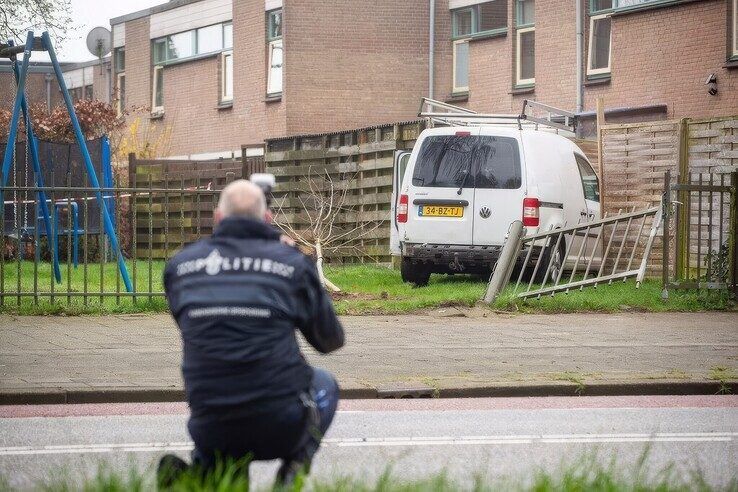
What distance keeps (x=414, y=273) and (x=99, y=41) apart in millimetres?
21655

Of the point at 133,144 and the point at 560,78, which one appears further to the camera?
the point at 133,144

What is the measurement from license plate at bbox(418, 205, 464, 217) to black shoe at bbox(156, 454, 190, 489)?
12.6m

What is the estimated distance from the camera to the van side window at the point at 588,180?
19062 millimetres

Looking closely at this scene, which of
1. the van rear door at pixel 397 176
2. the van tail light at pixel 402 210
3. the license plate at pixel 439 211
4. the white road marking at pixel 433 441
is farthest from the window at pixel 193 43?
the white road marking at pixel 433 441

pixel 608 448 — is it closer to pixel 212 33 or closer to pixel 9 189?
pixel 9 189

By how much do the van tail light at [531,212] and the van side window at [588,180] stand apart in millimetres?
1839

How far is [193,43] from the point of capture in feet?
121

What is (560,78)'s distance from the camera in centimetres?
2852

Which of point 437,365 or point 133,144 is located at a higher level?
point 133,144

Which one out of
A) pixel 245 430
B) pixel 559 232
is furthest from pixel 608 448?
pixel 559 232

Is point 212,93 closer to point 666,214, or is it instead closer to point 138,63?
point 138,63

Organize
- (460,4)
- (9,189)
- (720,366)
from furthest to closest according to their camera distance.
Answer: (460,4) < (9,189) < (720,366)

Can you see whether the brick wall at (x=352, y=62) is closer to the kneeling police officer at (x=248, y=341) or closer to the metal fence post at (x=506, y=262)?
the metal fence post at (x=506, y=262)

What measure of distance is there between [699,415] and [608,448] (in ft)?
5.28
